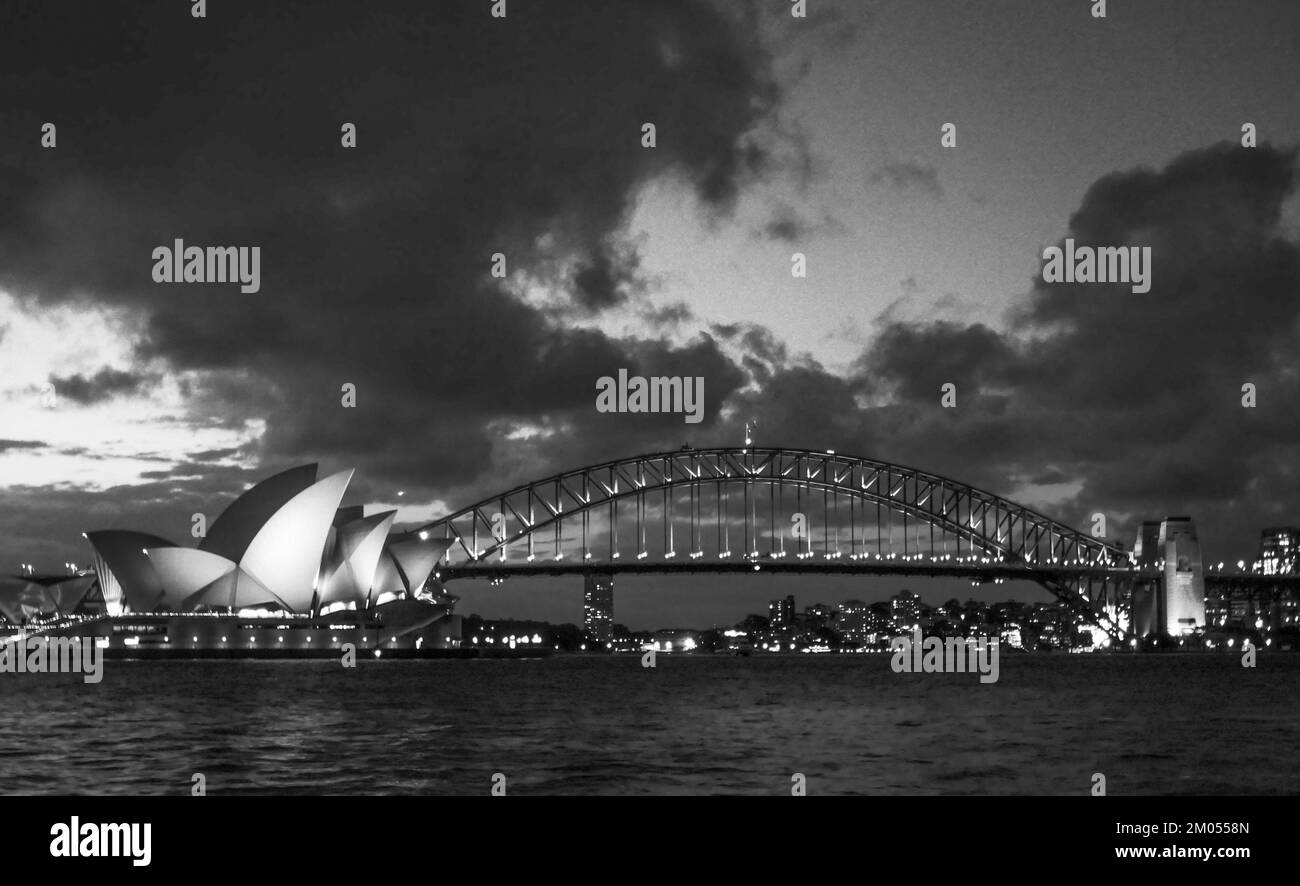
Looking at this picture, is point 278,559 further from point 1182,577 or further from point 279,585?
point 1182,577

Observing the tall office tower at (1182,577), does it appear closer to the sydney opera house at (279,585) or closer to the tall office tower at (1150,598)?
the tall office tower at (1150,598)

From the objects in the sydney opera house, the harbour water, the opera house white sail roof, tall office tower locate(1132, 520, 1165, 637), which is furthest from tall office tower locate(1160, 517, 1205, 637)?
the opera house white sail roof

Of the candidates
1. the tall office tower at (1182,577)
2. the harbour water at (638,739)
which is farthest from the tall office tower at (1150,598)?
the harbour water at (638,739)

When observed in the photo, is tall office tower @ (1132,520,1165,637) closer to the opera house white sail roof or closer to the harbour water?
the harbour water

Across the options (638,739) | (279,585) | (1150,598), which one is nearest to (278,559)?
(279,585)

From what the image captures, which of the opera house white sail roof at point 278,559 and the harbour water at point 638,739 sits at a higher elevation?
the opera house white sail roof at point 278,559
